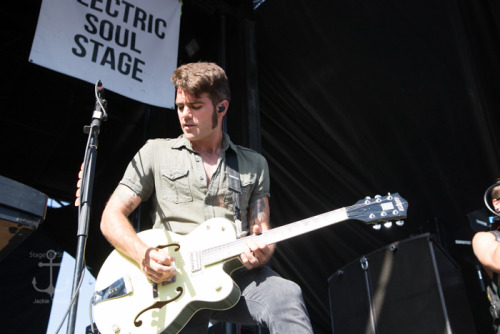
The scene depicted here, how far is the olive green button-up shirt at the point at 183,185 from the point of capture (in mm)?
2539

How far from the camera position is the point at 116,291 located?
230cm

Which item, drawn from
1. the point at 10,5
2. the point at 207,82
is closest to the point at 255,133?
the point at 207,82

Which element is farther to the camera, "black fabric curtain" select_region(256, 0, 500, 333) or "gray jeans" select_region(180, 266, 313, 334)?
"black fabric curtain" select_region(256, 0, 500, 333)

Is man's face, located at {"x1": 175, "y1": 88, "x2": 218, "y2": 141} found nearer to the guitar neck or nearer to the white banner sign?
the guitar neck

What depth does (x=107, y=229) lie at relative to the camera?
2.46m

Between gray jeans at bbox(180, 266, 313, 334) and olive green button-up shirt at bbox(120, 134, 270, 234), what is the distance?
379 millimetres

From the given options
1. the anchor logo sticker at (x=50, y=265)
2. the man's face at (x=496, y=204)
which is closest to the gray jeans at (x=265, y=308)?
the man's face at (x=496, y=204)

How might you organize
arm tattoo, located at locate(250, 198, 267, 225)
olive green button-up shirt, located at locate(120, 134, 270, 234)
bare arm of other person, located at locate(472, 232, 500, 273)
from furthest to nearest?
bare arm of other person, located at locate(472, 232, 500, 273)
arm tattoo, located at locate(250, 198, 267, 225)
olive green button-up shirt, located at locate(120, 134, 270, 234)

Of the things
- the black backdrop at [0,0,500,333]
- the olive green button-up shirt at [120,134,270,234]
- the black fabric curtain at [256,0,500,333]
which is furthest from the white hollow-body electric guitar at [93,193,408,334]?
the black fabric curtain at [256,0,500,333]

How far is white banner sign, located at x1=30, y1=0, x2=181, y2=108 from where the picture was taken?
11.8 feet

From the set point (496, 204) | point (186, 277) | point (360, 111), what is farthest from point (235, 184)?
point (360, 111)

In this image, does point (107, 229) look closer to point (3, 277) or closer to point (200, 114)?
point (200, 114)

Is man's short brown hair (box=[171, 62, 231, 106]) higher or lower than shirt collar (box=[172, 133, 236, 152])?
higher

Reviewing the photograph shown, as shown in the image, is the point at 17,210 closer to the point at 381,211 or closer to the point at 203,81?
the point at 203,81
